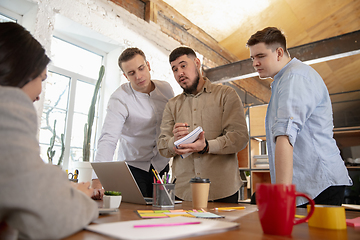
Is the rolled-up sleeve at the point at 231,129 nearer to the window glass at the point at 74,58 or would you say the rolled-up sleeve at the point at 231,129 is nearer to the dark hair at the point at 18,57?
the dark hair at the point at 18,57

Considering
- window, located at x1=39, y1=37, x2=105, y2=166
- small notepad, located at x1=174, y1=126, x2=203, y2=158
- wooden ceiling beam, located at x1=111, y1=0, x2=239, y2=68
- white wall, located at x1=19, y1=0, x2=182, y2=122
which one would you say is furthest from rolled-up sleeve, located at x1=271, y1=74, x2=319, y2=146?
wooden ceiling beam, located at x1=111, y1=0, x2=239, y2=68

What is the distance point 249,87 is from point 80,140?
14.1 feet

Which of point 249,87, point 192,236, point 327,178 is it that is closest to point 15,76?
point 192,236

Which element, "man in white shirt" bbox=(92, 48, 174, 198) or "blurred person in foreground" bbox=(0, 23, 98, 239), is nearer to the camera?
"blurred person in foreground" bbox=(0, 23, 98, 239)

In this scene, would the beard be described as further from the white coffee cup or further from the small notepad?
the white coffee cup

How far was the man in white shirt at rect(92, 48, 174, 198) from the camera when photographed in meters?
1.93

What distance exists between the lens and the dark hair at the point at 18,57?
63 centimetres

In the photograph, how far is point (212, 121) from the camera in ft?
5.40

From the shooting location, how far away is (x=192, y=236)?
0.50 m

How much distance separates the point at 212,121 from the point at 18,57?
1.17 metres

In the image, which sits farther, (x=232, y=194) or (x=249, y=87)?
(x=249, y=87)

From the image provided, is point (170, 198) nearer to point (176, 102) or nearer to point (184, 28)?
point (176, 102)

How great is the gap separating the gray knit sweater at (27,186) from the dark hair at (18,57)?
145 millimetres

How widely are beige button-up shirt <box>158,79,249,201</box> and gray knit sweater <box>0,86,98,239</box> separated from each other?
1010 millimetres
